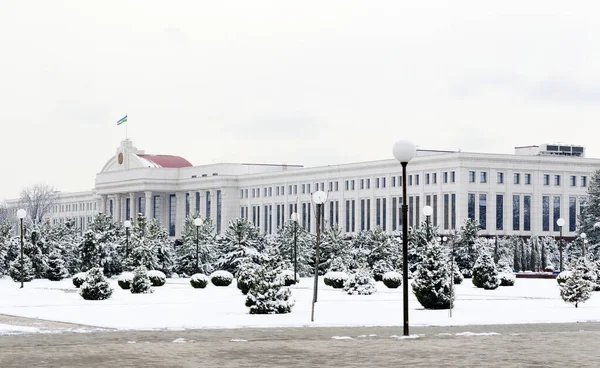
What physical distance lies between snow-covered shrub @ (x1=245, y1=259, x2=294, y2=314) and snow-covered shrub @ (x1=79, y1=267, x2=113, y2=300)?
992cm

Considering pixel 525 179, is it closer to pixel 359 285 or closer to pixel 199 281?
pixel 199 281

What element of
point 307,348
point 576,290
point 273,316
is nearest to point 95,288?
point 273,316

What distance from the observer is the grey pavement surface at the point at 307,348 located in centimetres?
1554

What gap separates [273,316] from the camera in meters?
26.7

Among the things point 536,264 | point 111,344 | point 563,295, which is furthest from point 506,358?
point 536,264

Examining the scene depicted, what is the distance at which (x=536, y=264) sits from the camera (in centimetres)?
8775

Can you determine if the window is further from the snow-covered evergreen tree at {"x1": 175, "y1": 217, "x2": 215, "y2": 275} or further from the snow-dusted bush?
the snow-dusted bush

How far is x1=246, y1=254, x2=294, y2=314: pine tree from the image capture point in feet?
90.6

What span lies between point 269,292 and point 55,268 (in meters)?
34.5

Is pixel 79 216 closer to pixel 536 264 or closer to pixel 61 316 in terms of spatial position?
pixel 536 264

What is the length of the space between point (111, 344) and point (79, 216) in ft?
546

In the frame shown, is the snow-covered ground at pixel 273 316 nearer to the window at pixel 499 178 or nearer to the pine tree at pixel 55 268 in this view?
the pine tree at pixel 55 268

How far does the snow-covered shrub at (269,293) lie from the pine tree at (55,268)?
33682 mm

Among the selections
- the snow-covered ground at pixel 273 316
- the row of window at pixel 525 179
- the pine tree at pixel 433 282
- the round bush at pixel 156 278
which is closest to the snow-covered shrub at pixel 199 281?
the round bush at pixel 156 278
